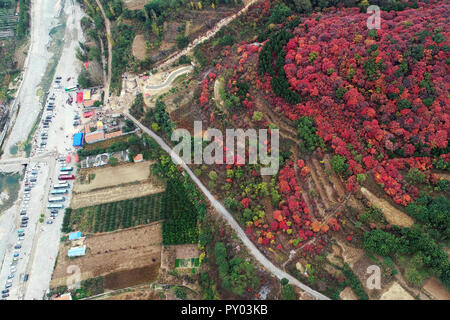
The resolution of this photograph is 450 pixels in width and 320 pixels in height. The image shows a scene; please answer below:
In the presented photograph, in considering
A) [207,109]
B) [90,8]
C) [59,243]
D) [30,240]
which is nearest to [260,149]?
[207,109]

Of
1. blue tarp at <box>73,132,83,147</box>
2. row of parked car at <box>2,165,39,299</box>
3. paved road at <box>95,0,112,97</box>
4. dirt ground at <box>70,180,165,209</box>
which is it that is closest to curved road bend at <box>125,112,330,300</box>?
dirt ground at <box>70,180,165,209</box>

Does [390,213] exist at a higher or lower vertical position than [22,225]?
higher

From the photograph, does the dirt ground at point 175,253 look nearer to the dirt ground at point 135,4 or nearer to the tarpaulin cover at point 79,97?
the tarpaulin cover at point 79,97

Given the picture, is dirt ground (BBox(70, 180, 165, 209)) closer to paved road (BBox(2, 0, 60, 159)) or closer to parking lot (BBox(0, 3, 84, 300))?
parking lot (BBox(0, 3, 84, 300))

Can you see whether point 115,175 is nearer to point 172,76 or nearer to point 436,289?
point 172,76

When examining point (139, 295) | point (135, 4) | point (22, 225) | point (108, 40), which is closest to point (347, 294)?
point (139, 295)

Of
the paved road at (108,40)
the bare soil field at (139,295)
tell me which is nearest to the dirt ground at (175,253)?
the bare soil field at (139,295)

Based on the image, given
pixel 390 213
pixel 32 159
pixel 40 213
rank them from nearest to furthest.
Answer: pixel 390 213
pixel 40 213
pixel 32 159
